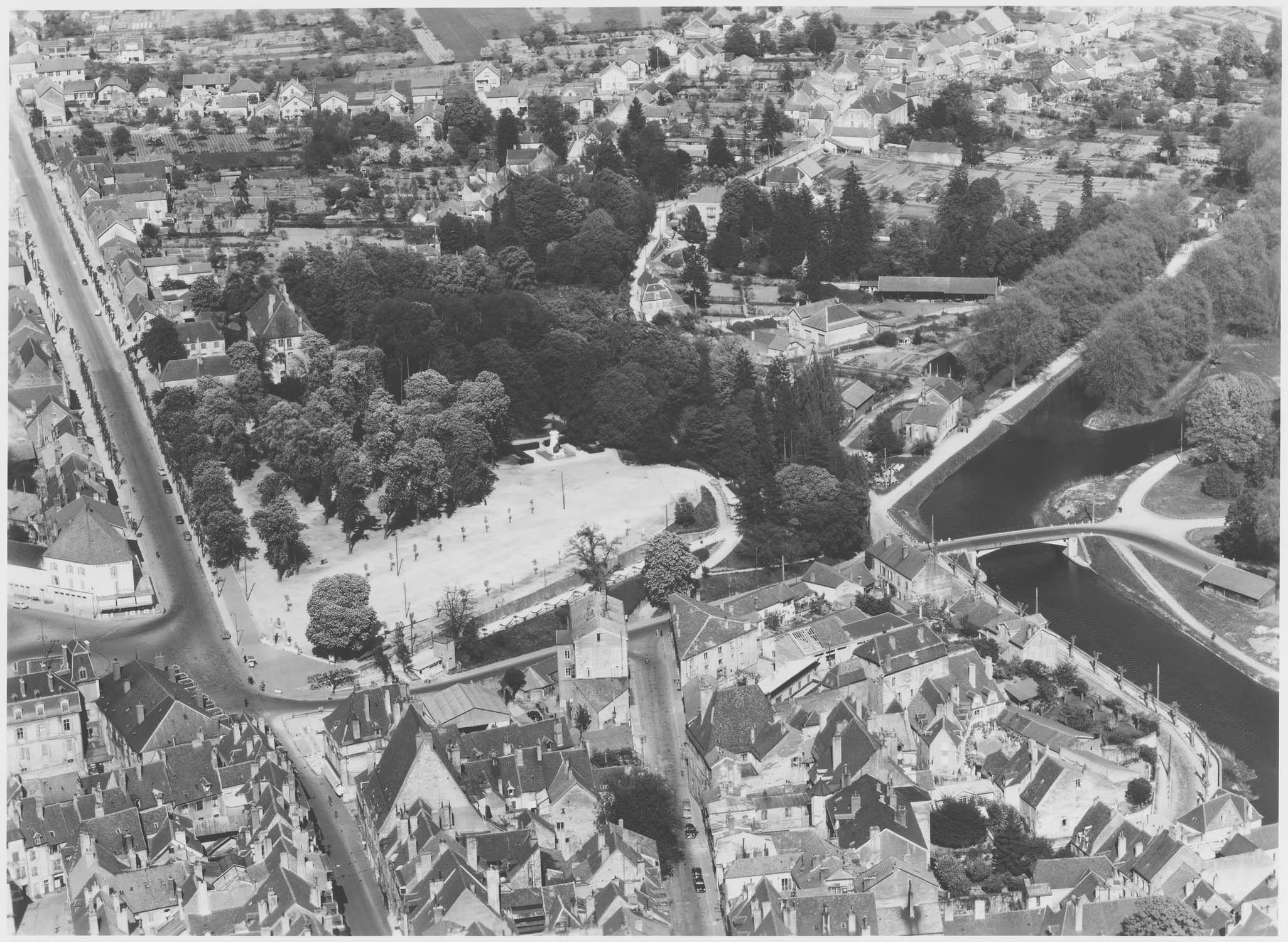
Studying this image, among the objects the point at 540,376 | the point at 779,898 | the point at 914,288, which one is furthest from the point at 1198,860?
the point at 914,288

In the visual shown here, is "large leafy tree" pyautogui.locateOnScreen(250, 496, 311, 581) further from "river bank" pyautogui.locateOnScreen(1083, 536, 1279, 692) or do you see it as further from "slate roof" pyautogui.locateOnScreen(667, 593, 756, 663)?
"river bank" pyautogui.locateOnScreen(1083, 536, 1279, 692)

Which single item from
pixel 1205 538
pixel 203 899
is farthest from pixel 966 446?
pixel 203 899

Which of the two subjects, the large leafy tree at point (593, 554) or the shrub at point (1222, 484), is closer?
the large leafy tree at point (593, 554)

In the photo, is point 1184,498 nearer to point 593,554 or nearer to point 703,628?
point 593,554

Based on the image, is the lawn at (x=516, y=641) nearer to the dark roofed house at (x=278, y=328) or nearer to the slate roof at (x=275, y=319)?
the dark roofed house at (x=278, y=328)

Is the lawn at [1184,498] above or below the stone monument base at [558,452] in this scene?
below

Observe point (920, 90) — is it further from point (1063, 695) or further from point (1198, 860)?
point (1198, 860)

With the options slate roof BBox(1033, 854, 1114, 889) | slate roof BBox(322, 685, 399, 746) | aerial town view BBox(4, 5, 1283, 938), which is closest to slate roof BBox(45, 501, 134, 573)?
aerial town view BBox(4, 5, 1283, 938)

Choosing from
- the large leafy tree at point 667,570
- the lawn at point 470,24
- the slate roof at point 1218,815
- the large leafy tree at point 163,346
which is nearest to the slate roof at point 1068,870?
the slate roof at point 1218,815
